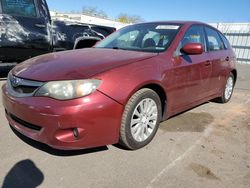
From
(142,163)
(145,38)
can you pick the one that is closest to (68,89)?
(142,163)

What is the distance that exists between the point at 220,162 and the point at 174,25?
2.10m

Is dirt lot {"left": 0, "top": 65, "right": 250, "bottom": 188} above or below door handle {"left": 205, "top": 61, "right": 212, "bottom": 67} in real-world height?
below

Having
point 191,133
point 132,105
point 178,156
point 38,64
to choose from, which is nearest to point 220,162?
point 178,156

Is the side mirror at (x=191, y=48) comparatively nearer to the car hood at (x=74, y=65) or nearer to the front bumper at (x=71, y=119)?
the car hood at (x=74, y=65)

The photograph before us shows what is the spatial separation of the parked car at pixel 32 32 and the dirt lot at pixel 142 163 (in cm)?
218

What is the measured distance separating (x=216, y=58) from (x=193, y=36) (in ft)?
2.46

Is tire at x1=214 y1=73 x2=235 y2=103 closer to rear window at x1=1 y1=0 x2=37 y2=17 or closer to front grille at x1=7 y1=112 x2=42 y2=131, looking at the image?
front grille at x1=7 y1=112 x2=42 y2=131

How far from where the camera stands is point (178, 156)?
3.20m

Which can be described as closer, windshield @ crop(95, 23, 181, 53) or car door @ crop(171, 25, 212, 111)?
car door @ crop(171, 25, 212, 111)

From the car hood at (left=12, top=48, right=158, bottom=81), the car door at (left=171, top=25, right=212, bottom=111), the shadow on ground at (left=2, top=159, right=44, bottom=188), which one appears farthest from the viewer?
the car door at (left=171, top=25, right=212, bottom=111)

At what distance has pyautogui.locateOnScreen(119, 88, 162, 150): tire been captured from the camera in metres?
3.00

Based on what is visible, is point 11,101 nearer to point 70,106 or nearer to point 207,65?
point 70,106

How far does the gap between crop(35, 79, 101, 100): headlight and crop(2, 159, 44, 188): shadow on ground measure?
0.76m

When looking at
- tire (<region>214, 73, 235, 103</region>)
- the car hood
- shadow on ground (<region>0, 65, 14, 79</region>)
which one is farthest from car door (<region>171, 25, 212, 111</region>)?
shadow on ground (<region>0, 65, 14, 79</region>)
